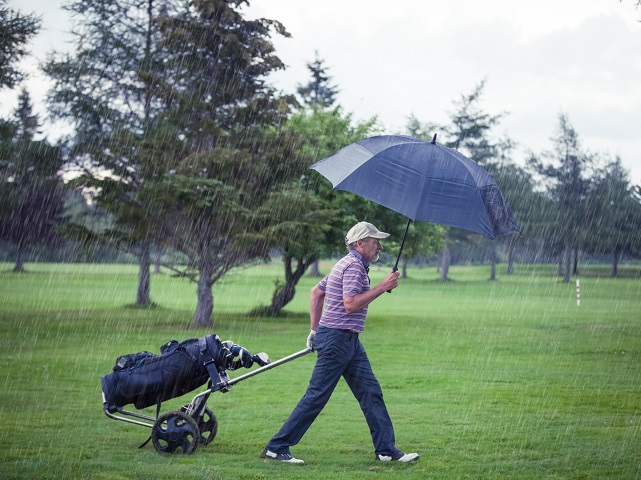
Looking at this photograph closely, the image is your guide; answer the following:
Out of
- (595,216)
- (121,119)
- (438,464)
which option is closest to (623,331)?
(438,464)

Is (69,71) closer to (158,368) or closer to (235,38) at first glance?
(235,38)

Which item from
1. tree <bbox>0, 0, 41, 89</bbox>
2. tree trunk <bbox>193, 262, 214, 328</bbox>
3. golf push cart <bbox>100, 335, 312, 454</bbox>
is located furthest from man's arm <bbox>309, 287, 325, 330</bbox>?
tree <bbox>0, 0, 41, 89</bbox>

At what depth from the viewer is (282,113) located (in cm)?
2414

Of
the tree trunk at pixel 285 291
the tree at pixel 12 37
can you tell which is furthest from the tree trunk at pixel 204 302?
the tree at pixel 12 37

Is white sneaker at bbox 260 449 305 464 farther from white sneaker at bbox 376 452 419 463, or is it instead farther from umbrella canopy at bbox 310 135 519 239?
umbrella canopy at bbox 310 135 519 239

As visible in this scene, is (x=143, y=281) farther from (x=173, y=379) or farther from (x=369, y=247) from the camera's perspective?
(x=369, y=247)

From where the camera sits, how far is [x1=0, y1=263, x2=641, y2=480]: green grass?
6973 millimetres

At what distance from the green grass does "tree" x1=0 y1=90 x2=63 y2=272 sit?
6371mm

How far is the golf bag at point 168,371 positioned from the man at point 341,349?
2.15ft

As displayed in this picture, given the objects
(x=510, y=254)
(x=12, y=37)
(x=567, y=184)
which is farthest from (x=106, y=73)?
(x=510, y=254)

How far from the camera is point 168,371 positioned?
726 centimetres

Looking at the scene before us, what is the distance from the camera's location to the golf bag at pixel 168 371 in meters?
7.26

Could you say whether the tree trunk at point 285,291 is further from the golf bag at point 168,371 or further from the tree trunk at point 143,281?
the golf bag at point 168,371

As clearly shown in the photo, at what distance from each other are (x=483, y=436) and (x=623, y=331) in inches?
660
